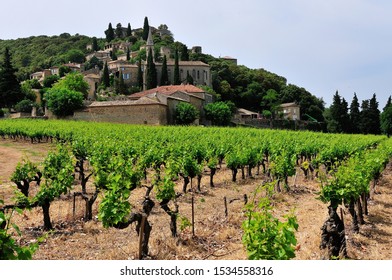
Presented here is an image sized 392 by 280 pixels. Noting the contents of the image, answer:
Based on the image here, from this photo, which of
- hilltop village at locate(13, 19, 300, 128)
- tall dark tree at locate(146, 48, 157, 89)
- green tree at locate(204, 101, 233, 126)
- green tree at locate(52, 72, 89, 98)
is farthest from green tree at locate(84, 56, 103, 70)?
green tree at locate(204, 101, 233, 126)

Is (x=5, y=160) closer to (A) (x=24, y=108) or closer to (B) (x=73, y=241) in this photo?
(B) (x=73, y=241)

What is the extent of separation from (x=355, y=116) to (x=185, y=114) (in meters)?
30.5

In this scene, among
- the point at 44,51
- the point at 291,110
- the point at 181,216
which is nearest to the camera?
the point at 181,216

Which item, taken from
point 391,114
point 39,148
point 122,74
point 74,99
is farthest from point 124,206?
point 122,74

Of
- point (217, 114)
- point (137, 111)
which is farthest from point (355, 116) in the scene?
point (137, 111)

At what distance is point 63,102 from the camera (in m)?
49.0

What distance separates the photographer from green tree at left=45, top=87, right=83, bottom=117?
4903cm

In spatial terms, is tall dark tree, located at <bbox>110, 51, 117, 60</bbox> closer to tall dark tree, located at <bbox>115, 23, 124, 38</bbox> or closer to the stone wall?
tall dark tree, located at <bbox>115, 23, 124, 38</bbox>

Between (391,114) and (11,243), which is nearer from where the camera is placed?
(11,243)

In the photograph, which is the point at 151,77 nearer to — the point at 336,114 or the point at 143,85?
the point at 143,85

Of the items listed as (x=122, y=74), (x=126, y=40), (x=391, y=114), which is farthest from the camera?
(x=126, y=40)

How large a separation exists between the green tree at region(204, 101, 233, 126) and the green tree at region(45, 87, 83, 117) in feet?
58.5
